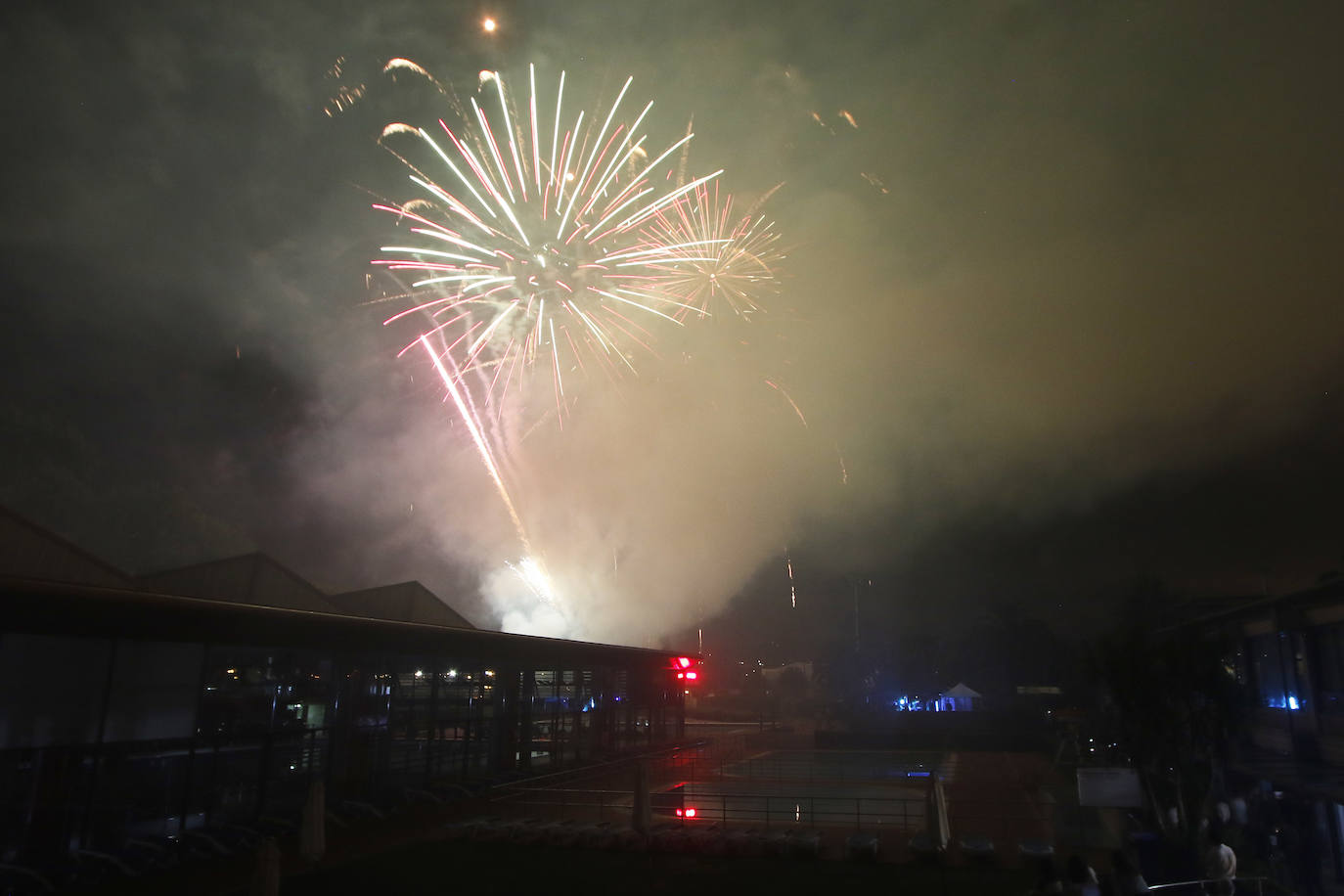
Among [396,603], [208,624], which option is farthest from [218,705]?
[396,603]

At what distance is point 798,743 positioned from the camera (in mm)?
38781

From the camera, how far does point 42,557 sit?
80.2 feet

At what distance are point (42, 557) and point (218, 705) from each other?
11750mm

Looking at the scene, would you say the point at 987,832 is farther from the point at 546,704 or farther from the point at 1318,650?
the point at 546,704

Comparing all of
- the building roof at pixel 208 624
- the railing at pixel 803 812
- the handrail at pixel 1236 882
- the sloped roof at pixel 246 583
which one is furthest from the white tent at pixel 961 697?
the handrail at pixel 1236 882

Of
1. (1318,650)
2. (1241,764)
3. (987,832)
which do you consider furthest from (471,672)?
(1318,650)

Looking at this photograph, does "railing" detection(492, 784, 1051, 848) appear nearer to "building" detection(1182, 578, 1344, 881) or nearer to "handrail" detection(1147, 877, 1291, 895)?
"building" detection(1182, 578, 1344, 881)

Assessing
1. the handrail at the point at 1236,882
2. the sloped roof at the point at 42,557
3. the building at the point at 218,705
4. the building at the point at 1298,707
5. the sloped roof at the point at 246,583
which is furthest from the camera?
the sloped roof at the point at 246,583

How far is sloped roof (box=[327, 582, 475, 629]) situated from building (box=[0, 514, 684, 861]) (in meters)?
7.03

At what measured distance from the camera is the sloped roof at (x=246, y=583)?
29.7 metres

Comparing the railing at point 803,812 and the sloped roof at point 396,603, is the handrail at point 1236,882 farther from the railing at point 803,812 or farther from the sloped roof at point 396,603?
the sloped roof at point 396,603

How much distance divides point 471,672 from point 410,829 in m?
7.35

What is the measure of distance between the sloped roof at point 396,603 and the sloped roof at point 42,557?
11.1 m

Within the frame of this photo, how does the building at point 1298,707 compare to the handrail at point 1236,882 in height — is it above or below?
above
